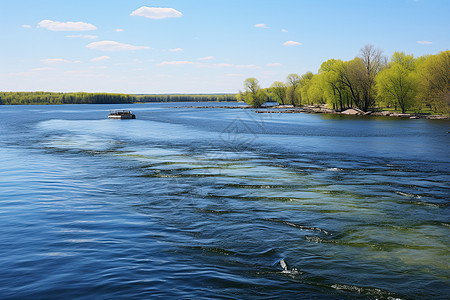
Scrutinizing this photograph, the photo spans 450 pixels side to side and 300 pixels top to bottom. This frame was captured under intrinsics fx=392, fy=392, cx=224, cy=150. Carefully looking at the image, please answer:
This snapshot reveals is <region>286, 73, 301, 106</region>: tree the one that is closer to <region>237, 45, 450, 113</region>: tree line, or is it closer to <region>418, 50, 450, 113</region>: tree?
<region>237, 45, 450, 113</region>: tree line

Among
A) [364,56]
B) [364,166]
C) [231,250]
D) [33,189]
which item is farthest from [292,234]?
[364,56]

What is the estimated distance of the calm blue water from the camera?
30.1ft

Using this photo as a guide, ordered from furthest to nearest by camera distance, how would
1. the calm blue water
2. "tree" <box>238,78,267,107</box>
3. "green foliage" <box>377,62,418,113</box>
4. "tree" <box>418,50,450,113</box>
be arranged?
"tree" <box>238,78,267,107</box> < "green foliage" <box>377,62,418,113</box> < "tree" <box>418,50,450,113</box> < the calm blue water

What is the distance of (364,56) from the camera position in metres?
116

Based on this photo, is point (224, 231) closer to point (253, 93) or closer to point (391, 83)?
point (391, 83)

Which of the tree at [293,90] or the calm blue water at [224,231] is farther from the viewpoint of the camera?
the tree at [293,90]

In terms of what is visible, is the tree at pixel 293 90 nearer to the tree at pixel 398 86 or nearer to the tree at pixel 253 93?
the tree at pixel 253 93

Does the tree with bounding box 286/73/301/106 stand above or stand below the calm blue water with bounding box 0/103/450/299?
above

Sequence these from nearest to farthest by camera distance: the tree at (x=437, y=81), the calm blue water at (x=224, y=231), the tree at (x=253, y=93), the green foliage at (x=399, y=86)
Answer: the calm blue water at (x=224, y=231), the tree at (x=437, y=81), the green foliage at (x=399, y=86), the tree at (x=253, y=93)

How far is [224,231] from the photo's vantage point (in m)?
13.5

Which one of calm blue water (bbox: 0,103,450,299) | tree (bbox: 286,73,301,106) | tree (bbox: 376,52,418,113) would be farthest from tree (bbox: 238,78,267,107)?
calm blue water (bbox: 0,103,450,299)

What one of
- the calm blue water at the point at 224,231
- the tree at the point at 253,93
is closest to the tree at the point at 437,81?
the calm blue water at the point at 224,231

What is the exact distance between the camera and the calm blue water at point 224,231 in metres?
9.19

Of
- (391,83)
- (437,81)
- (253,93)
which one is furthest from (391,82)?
(253,93)
